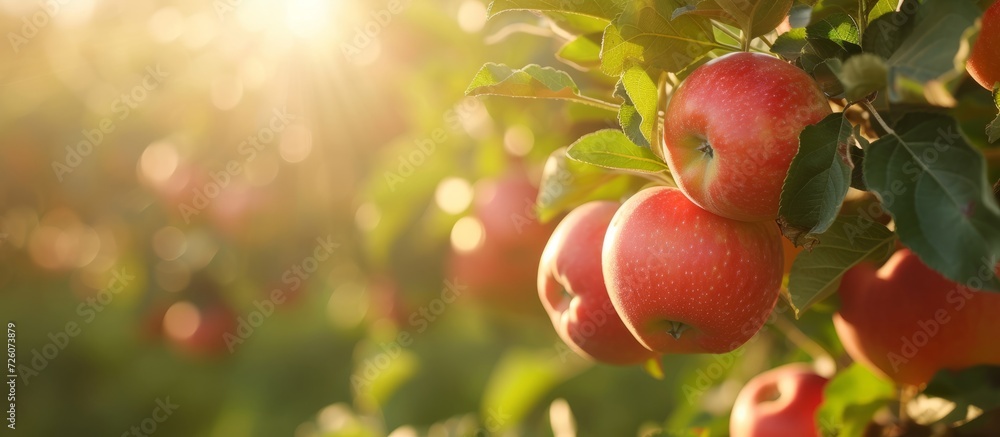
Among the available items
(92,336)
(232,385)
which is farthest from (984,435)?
(92,336)

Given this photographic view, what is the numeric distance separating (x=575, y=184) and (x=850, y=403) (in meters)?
0.44

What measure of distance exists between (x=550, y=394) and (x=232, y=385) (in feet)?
6.89

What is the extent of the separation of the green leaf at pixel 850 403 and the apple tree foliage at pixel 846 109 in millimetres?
90

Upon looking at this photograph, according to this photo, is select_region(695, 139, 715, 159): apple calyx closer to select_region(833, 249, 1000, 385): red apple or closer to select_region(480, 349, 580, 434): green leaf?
select_region(833, 249, 1000, 385): red apple

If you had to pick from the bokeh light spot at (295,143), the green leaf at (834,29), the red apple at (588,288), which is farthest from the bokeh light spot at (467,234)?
the green leaf at (834,29)

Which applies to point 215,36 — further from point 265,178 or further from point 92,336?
point 92,336

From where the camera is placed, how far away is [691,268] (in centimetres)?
76

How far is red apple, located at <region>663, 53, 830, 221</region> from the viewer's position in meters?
0.68

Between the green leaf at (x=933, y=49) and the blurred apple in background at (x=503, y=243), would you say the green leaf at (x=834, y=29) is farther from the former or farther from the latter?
the blurred apple in background at (x=503, y=243)

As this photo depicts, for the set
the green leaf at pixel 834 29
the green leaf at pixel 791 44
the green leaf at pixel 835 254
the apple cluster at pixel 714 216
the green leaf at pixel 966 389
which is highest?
the green leaf at pixel 834 29

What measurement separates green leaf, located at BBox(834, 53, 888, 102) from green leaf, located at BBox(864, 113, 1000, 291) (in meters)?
0.06

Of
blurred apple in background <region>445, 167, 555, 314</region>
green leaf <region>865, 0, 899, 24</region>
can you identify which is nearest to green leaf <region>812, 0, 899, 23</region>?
green leaf <region>865, 0, 899, 24</region>

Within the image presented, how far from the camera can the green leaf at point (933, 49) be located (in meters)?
0.55

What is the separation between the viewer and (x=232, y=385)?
3.34 meters
